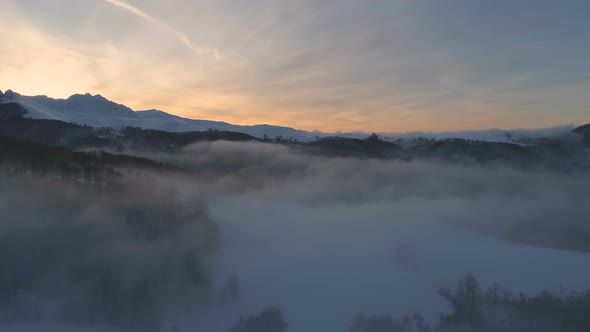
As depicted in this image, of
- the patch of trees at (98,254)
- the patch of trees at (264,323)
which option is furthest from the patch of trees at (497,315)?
the patch of trees at (98,254)

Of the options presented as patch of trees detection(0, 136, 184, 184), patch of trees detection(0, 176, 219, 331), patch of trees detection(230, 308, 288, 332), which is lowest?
patch of trees detection(230, 308, 288, 332)

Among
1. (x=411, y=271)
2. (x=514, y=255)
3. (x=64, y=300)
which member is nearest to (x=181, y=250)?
(x=64, y=300)

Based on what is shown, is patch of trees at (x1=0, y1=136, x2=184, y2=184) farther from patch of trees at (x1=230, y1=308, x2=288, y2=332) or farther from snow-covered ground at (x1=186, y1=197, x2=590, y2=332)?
patch of trees at (x1=230, y1=308, x2=288, y2=332)

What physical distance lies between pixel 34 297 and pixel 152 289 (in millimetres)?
25850

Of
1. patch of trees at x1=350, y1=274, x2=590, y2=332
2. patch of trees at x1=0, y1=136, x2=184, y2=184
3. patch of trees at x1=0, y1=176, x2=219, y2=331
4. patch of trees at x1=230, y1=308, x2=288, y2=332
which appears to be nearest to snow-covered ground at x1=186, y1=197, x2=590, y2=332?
patch of trees at x1=230, y1=308, x2=288, y2=332

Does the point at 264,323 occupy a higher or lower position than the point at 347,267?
higher

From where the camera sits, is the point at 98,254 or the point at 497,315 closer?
the point at 98,254

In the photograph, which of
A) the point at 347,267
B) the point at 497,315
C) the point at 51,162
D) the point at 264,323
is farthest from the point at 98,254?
the point at 497,315

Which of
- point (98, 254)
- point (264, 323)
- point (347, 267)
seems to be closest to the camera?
point (264, 323)

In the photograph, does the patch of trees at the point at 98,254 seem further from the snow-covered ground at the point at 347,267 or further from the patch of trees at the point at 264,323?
the patch of trees at the point at 264,323

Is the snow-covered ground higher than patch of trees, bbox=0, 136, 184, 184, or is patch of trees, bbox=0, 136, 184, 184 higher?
patch of trees, bbox=0, 136, 184, 184

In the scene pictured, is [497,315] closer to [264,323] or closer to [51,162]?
[264,323]

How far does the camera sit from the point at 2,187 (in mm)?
82562

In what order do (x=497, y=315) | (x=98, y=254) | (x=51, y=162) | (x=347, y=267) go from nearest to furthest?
(x=51, y=162), (x=98, y=254), (x=497, y=315), (x=347, y=267)
